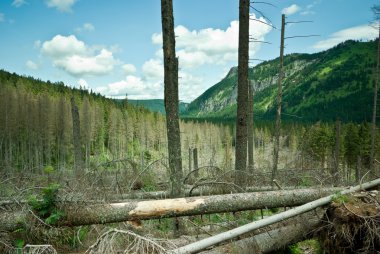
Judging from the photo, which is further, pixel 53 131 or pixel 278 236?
pixel 53 131

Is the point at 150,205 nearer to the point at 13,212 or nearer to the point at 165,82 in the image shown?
the point at 13,212

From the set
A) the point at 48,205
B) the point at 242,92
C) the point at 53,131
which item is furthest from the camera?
the point at 53,131

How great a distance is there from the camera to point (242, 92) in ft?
34.7

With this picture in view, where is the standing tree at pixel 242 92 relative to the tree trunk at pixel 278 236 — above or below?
above

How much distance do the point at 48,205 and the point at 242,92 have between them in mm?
7588

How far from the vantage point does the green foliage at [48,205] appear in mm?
4367

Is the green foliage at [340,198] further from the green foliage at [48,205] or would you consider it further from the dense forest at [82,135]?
the dense forest at [82,135]

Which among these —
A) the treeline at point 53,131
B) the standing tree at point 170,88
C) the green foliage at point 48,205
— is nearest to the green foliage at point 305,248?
the standing tree at point 170,88

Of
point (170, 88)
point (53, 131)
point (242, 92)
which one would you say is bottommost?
point (53, 131)

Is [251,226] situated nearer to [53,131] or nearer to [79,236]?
[79,236]

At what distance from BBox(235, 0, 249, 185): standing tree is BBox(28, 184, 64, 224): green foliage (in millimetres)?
6685

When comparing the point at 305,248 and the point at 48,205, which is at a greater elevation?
the point at 48,205

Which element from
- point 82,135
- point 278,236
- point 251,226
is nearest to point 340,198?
point 278,236

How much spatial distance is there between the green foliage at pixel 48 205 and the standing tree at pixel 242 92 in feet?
21.9
